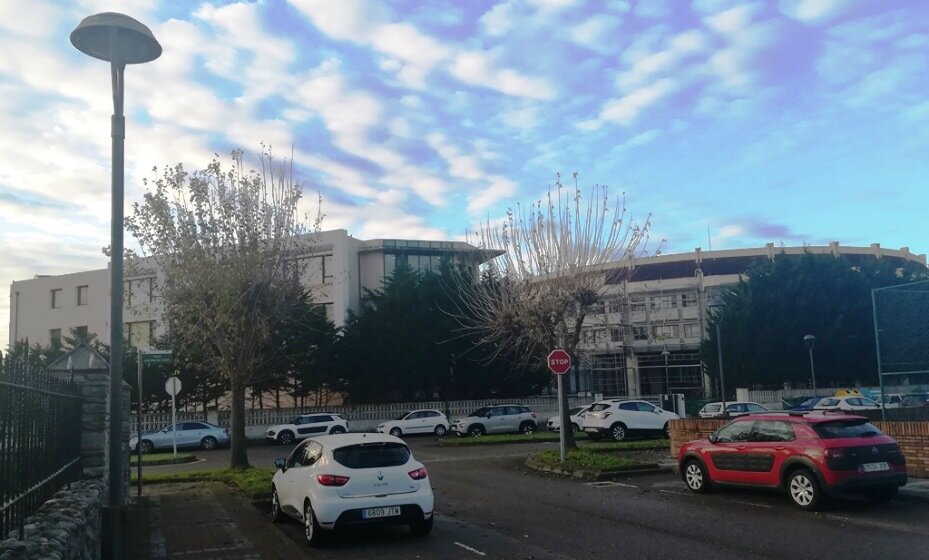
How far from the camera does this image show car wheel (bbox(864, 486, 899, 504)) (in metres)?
12.7

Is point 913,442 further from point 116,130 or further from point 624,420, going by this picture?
point 116,130

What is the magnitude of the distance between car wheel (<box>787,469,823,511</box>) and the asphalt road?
20 centimetres

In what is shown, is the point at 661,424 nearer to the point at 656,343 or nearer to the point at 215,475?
the point at 215,475

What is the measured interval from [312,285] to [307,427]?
40.7 ft

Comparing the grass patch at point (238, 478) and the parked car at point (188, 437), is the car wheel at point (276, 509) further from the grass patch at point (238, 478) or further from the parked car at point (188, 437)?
the parked car at point (188, 437)

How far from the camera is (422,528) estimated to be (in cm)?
1114

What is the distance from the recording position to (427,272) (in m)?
45.4

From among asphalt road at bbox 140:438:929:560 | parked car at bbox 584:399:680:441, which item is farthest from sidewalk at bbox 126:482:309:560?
parked car at bbox 584:399:680:441

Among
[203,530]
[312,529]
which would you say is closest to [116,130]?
[312,529]

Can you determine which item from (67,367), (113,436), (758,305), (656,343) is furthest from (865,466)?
(656,343)

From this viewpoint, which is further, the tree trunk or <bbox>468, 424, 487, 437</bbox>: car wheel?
<bbox>468, 424, 487, 437</bbox>: car wheel

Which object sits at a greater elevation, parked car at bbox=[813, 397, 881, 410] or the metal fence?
the metal fence

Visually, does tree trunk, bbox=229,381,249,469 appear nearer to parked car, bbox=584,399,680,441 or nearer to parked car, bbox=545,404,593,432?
parked car, bbox=545,404,593,432

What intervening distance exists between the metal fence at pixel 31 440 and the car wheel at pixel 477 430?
1027 inches
